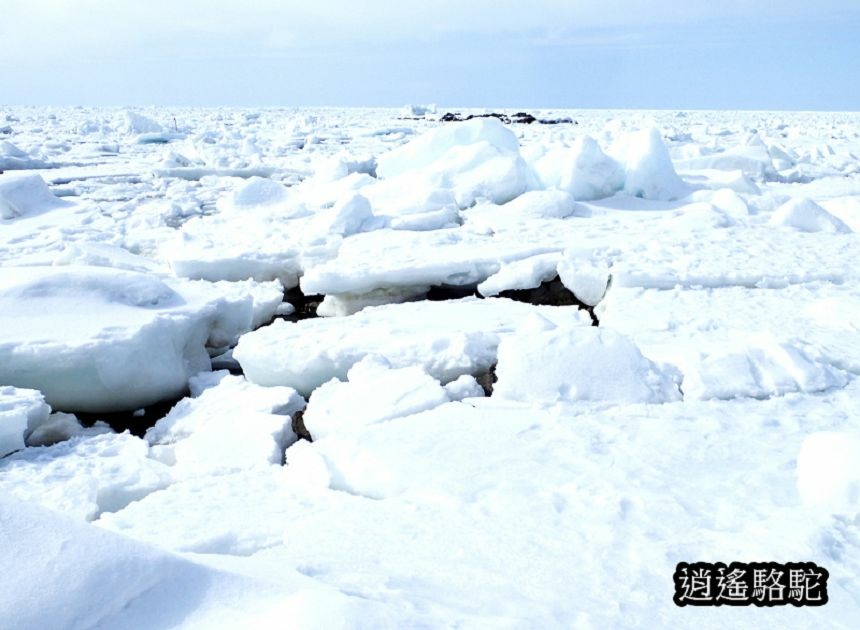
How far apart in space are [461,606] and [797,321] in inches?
123

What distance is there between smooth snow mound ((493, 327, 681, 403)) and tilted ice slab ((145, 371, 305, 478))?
3.26 ft

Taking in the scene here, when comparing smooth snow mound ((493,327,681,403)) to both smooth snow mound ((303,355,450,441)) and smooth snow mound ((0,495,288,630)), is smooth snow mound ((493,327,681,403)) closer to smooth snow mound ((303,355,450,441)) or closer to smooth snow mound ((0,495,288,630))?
smooth snow mound ((303,355,450,441))

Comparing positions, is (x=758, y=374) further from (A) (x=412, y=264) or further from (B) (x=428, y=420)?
(A) (x=412, y=264)

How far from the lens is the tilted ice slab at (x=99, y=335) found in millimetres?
3324

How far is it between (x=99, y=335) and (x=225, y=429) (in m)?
0.94

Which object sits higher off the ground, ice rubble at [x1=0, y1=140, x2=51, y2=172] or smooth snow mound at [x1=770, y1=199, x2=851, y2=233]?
smooth snow mound at [x1=770, y1=199, x2=851, y2=233]

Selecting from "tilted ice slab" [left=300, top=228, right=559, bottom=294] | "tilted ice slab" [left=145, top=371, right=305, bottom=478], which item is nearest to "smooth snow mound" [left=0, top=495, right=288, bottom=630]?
"tilted ice slab" [left=145, top=371, right=305, bottom=478]

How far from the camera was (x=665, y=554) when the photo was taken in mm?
1807

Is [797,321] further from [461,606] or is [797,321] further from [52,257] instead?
[52,257]

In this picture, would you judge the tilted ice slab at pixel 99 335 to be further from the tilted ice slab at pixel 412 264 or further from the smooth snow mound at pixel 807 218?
the smooth snow mound at pixel 807 218

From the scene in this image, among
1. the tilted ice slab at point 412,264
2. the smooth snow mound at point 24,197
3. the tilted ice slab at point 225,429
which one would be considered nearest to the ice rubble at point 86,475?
the tilted ice slab at point 225,429

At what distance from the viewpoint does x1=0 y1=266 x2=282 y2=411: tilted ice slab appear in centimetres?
332

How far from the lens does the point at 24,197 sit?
8000 mm

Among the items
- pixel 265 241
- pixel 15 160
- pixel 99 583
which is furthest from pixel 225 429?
pixel 15 160
